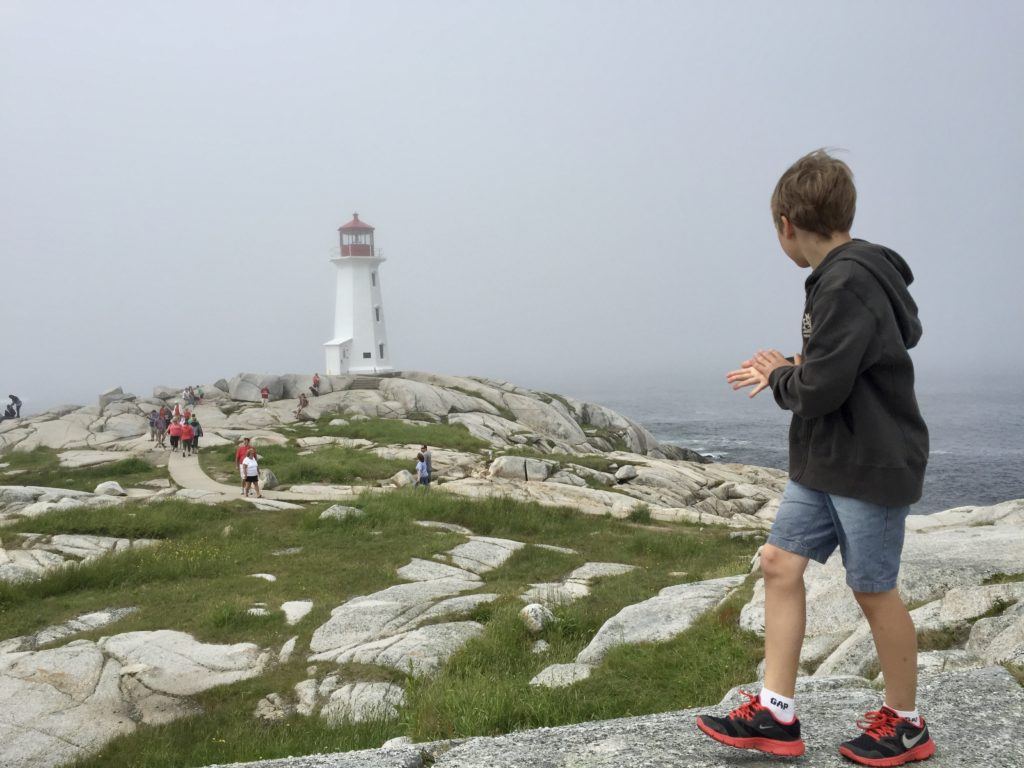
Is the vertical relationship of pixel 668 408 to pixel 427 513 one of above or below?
below

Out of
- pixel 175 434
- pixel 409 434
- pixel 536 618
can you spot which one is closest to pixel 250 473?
pixel 175 434

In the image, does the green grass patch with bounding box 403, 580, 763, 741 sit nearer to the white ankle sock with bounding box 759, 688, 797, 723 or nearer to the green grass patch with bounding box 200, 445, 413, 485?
the white ankle sock with bounding box 759, 688, 797, 723

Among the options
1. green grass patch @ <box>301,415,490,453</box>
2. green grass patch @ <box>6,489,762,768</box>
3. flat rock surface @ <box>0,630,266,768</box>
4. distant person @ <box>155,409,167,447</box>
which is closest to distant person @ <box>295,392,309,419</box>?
green grass patch @ <box>301,415,490,453</box>

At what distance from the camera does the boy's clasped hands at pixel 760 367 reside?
14.1ft

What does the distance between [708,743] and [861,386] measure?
6.50ft

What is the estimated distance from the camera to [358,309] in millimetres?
68875

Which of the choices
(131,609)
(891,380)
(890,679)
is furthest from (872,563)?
(131,609)

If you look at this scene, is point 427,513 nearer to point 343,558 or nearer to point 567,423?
point 343,558

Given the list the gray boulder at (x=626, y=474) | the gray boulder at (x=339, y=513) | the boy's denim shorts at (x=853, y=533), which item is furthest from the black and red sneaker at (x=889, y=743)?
the gray boulder at (x=626, y=474)

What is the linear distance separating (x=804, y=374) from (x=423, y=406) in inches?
1882

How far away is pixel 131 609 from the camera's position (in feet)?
47.6

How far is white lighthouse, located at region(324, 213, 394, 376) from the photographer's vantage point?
67.3 metres

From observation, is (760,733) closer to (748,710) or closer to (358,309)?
(748,710)

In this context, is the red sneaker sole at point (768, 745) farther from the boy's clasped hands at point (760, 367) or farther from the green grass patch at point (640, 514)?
the green grass patch at point (640, 514)
